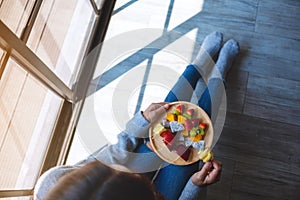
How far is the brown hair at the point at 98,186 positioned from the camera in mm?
636

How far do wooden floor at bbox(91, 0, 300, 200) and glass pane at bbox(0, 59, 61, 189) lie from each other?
544 millimetres

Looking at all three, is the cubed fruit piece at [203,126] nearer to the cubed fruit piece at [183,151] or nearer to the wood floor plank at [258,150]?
the cubed fruit piece at [183,151]

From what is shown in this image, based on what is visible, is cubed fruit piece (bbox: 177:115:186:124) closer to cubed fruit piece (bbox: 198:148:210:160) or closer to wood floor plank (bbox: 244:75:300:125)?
cubed fruit piece (bbox: 198:148:210:160)

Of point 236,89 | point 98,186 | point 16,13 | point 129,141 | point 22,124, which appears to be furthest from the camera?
point 236,89

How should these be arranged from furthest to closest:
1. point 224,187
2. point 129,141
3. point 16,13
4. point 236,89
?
point 236,89, point 224,187, point 129,141, point 16,13

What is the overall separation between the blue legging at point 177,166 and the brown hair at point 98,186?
0.46 meters

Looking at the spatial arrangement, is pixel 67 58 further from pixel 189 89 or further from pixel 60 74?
pixel 189 89

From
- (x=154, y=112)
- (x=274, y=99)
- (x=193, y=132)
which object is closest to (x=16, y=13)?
(x=154, y=112)

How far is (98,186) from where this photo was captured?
0.64 m

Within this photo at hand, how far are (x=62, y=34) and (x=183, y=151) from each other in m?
0.54

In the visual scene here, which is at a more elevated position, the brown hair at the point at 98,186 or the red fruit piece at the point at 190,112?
the brown hair at the point at 98,186

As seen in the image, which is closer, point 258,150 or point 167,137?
point 167,137

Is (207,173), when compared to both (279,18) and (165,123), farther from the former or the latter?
(279,18)

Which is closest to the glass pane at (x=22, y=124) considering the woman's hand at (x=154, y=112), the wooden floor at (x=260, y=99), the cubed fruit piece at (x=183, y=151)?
the woman's hand at (x=154, y=112)
